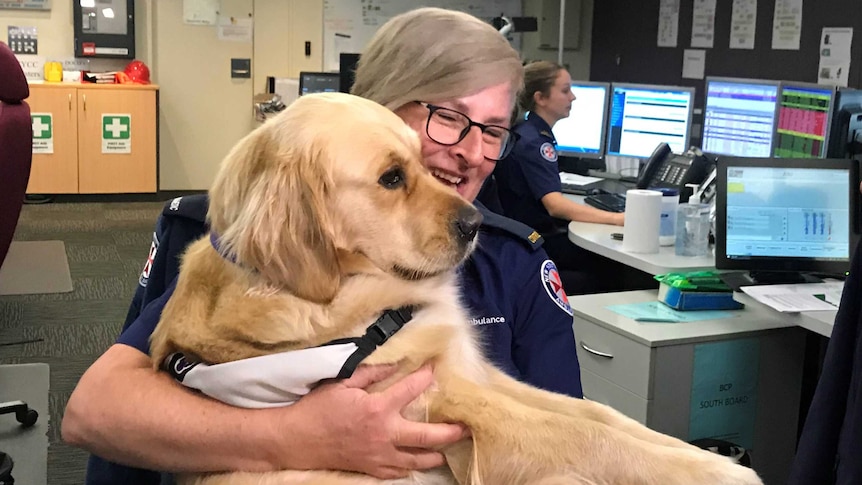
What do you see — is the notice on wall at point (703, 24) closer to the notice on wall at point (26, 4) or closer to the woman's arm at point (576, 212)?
the woman's arm at point (576, 212)

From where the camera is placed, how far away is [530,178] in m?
3.86

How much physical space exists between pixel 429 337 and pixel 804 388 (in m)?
2.10

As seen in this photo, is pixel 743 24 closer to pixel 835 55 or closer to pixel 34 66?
pixel 835 55

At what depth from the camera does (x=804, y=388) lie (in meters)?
2.92

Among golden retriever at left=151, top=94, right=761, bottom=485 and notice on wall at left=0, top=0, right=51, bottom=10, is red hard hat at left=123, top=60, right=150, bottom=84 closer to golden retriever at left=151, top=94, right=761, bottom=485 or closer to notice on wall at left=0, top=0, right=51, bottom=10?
notice on wall at left=0, top=0, right=51, bottom=10

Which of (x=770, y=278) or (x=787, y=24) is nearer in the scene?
(x=770, y=278)

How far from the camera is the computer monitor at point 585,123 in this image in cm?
510

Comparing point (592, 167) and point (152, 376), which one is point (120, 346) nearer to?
point (152, 376)

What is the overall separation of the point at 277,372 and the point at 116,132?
6841mm

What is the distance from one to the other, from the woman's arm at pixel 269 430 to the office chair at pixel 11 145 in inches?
63.2

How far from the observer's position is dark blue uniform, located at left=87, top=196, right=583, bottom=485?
4.77ft

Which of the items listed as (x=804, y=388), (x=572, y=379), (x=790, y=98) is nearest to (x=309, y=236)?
(x=572, y=379)

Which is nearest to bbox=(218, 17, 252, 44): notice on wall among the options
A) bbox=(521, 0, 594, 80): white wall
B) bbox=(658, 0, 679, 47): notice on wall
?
bbox=(521, 0, 594, 80): white wall

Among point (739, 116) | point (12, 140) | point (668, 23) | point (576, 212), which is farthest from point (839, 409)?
point (668, 23)
